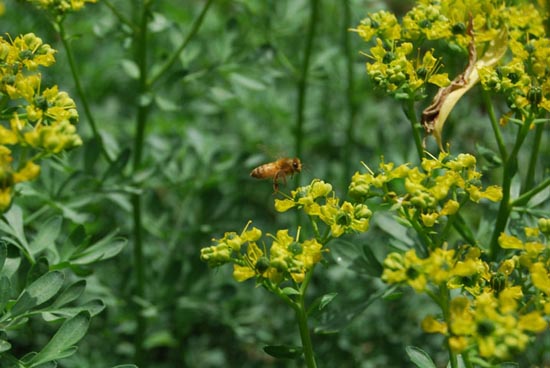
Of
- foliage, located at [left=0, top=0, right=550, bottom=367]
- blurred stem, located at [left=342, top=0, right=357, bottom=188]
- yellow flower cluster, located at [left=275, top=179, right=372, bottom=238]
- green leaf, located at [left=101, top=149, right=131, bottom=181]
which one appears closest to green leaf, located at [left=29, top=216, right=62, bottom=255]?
foliage, located at [left=0, top=0, right=550, bottom=367]

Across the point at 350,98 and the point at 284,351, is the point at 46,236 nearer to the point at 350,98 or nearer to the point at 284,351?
the point at 284,351

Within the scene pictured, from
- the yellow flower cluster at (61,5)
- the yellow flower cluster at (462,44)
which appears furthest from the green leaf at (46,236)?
the yellow flower cluster at (462,44)

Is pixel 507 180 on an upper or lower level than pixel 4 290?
upper

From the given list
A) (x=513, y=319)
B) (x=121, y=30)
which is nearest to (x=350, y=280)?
→ (x=121, y=30)

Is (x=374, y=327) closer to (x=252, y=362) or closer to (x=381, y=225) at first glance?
(x=252, y=362)

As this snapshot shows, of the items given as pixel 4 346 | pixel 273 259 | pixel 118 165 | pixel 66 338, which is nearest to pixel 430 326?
pixel 273 259

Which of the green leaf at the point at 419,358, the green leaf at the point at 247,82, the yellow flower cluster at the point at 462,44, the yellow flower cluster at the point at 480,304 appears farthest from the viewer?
the green leaf at the point at 247,82

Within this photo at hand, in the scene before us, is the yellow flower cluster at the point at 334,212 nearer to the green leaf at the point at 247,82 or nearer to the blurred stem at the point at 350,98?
the green leaf at the point at 247,82
